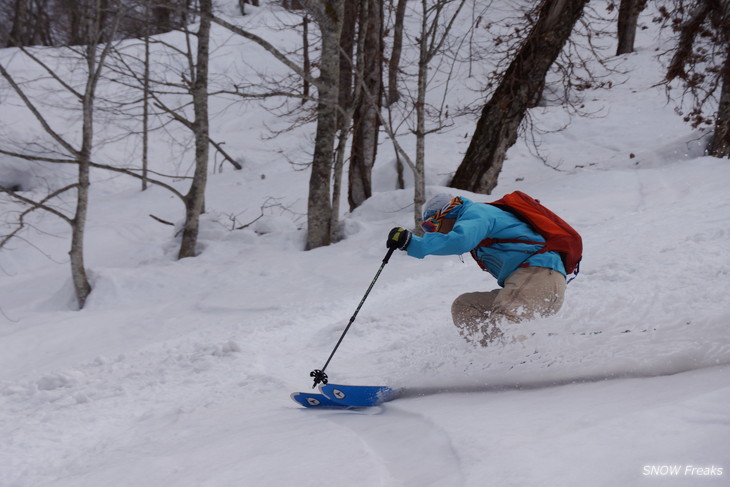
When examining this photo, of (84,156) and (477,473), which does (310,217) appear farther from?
(477,473)

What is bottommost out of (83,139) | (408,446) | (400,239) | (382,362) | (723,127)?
(382,362)

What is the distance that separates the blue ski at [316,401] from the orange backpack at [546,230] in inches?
60.8

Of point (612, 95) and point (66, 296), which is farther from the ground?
point (612, 95)

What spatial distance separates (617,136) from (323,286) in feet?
43.5

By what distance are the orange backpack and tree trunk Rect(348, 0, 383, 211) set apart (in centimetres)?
820

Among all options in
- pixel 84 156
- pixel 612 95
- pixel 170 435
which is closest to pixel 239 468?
pixel 170 435

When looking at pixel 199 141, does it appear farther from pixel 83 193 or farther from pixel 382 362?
pixel 382 362

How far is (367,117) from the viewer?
12320 mm

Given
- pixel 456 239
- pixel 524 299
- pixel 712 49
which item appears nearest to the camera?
pixel 456 239

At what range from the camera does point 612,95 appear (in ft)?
68.7

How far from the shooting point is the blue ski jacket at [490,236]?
142 inches

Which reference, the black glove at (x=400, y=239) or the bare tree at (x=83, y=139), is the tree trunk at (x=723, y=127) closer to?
the black glove at (x=400, y=239)

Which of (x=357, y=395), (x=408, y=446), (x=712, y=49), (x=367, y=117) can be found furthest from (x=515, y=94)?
(x=408, y=446)

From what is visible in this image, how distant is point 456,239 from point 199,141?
25.9ft
